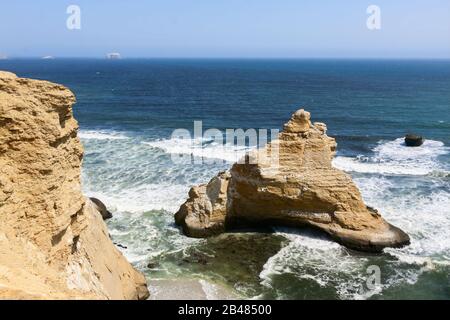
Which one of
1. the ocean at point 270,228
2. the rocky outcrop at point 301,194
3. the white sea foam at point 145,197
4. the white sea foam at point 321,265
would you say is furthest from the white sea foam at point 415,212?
the white sea foam at point 145,197

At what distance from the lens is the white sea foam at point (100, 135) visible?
47.7 metres

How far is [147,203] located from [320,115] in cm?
4197

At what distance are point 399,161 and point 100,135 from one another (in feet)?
97.3

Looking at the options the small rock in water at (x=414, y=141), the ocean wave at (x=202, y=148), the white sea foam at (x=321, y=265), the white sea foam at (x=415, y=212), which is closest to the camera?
the white sea foam at (x=321, y=265)

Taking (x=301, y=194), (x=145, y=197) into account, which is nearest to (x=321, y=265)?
(x=301, y=194)

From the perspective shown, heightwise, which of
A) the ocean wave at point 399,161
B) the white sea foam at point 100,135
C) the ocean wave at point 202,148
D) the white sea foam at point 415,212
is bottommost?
the white sea foam at point 415,212

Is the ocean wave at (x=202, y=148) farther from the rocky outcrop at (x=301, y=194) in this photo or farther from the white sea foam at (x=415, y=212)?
the rocky outcrop at (x=301, y=194)

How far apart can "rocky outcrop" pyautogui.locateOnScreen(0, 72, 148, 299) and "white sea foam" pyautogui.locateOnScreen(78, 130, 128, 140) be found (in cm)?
3669

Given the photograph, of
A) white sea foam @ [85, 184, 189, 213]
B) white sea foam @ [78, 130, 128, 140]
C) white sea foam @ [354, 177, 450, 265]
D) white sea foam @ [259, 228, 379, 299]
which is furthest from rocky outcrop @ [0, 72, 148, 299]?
white sea foam @ [78, 130, 128, 140]

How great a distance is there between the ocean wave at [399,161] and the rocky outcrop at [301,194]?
13.3 meters

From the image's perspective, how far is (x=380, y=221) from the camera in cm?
2494
